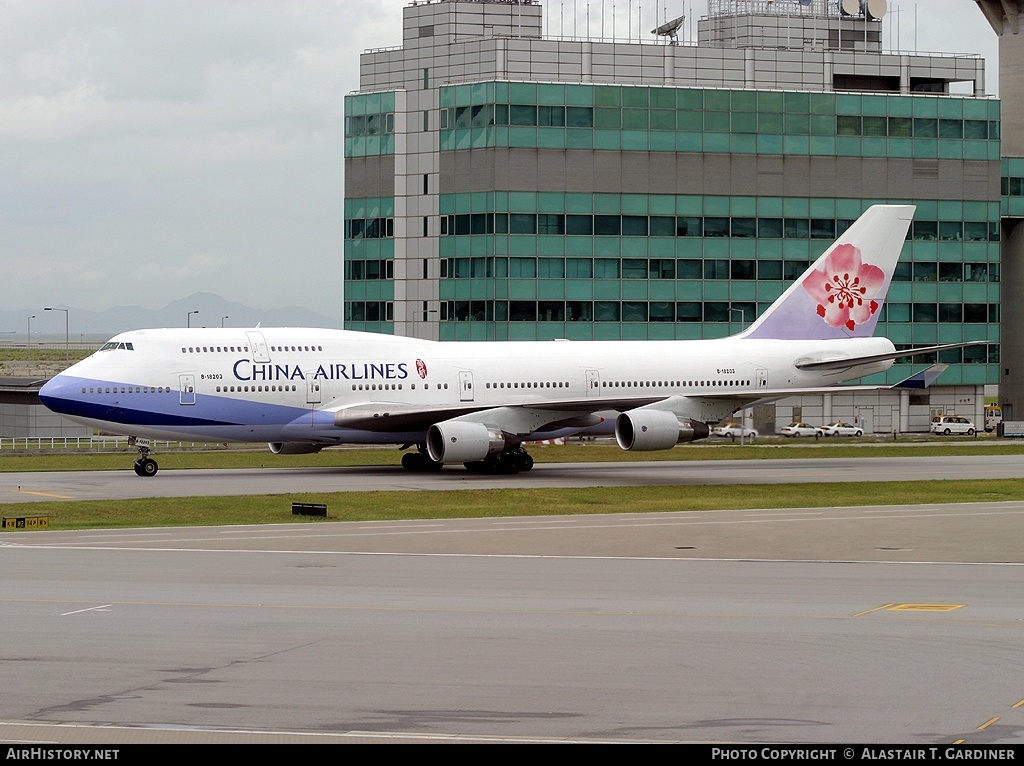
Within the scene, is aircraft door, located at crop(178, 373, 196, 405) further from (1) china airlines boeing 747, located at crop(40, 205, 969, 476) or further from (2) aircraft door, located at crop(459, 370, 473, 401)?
(2) aircraft door, located at crop(459, 370, 473, 401)

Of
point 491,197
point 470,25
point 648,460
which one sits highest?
point 470,25

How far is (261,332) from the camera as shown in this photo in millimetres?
50438

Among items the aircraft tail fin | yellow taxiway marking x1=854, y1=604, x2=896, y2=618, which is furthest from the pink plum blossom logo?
yellow taxiway marking x1=854, y1=604, x2=896, y2=618

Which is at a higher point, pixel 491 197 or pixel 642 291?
pixel 491 197

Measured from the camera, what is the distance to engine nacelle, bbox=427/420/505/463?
157ft

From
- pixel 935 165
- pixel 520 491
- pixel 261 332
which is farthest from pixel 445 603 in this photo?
pixel 935 165

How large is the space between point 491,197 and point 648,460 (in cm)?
3820

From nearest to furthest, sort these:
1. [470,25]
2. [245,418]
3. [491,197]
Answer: [245,418]
[491,197]
[470,25]

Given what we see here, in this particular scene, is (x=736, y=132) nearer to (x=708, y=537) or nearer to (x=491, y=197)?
(x=491, y=197)

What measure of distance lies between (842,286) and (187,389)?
28275 mm

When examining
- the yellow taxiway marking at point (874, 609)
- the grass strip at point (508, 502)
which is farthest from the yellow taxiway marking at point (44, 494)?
the yellow taxiway marking at point (874, 609)

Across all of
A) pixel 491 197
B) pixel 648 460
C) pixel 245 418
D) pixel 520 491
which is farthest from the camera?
pixel 491 197

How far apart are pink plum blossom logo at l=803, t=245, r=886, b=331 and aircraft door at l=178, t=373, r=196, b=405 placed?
2653 cm

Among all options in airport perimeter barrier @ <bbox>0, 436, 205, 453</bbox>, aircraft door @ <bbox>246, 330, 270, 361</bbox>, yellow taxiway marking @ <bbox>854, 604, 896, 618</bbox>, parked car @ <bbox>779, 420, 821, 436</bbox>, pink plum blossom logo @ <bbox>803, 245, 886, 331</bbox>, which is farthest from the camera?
parked car @ <bbox>779, 420, 821, 436</bbox>
